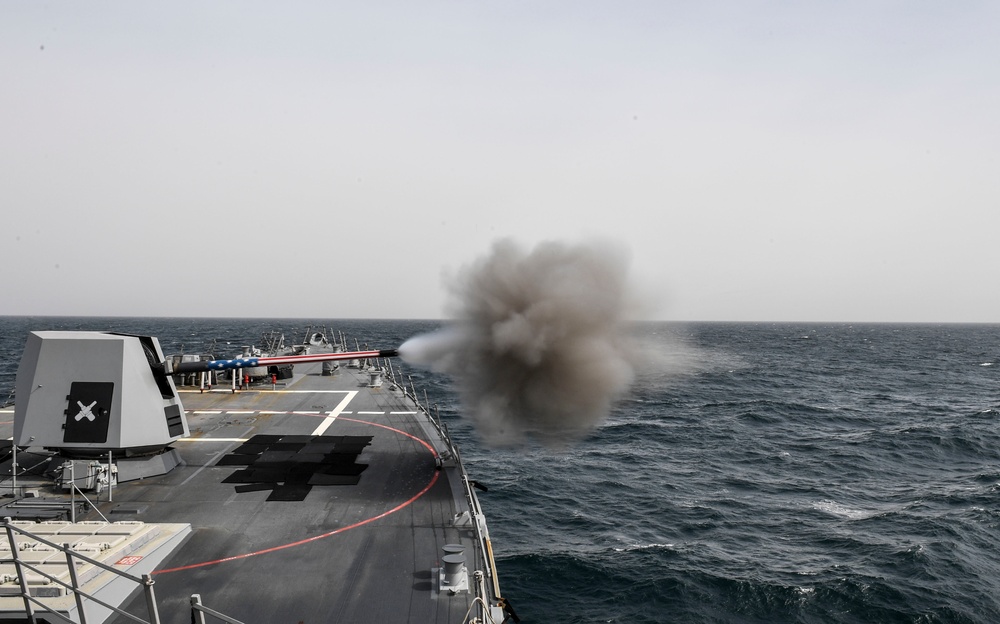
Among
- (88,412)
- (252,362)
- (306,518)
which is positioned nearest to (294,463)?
(252,362)

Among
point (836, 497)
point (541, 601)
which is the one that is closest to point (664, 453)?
point (836, 497)

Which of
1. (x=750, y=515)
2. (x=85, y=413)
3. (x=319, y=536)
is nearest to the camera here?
(x=319, y=536)

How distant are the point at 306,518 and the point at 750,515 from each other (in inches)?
553

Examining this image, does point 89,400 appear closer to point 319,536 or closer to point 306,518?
point 306,518

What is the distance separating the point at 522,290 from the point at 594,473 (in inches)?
537

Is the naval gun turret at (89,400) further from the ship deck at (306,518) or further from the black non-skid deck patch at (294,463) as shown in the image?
the black non-skid deck patch at (294,463)

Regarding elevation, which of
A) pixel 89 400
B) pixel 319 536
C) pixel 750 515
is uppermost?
pixel 89 400

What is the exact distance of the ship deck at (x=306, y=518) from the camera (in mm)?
7348

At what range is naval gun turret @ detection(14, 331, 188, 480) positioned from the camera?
10.9 meters

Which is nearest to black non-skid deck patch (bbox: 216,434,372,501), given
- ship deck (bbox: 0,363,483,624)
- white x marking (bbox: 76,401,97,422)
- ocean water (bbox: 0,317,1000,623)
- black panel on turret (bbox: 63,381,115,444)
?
ship deck (bbox: 0,363,483,624)

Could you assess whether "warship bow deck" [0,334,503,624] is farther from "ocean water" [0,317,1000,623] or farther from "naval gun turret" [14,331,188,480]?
"ocean water" [0,317,1000,623]

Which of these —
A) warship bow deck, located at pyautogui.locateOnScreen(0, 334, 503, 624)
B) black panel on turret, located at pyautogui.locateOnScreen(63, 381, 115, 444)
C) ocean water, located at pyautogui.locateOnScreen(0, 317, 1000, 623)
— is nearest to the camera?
warship bow deck, located at pyautogui.locateOnScreen(0, 334, 503, 624)

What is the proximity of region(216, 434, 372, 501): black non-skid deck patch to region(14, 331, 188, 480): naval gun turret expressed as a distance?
167 cm

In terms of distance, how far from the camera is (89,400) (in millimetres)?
11094
